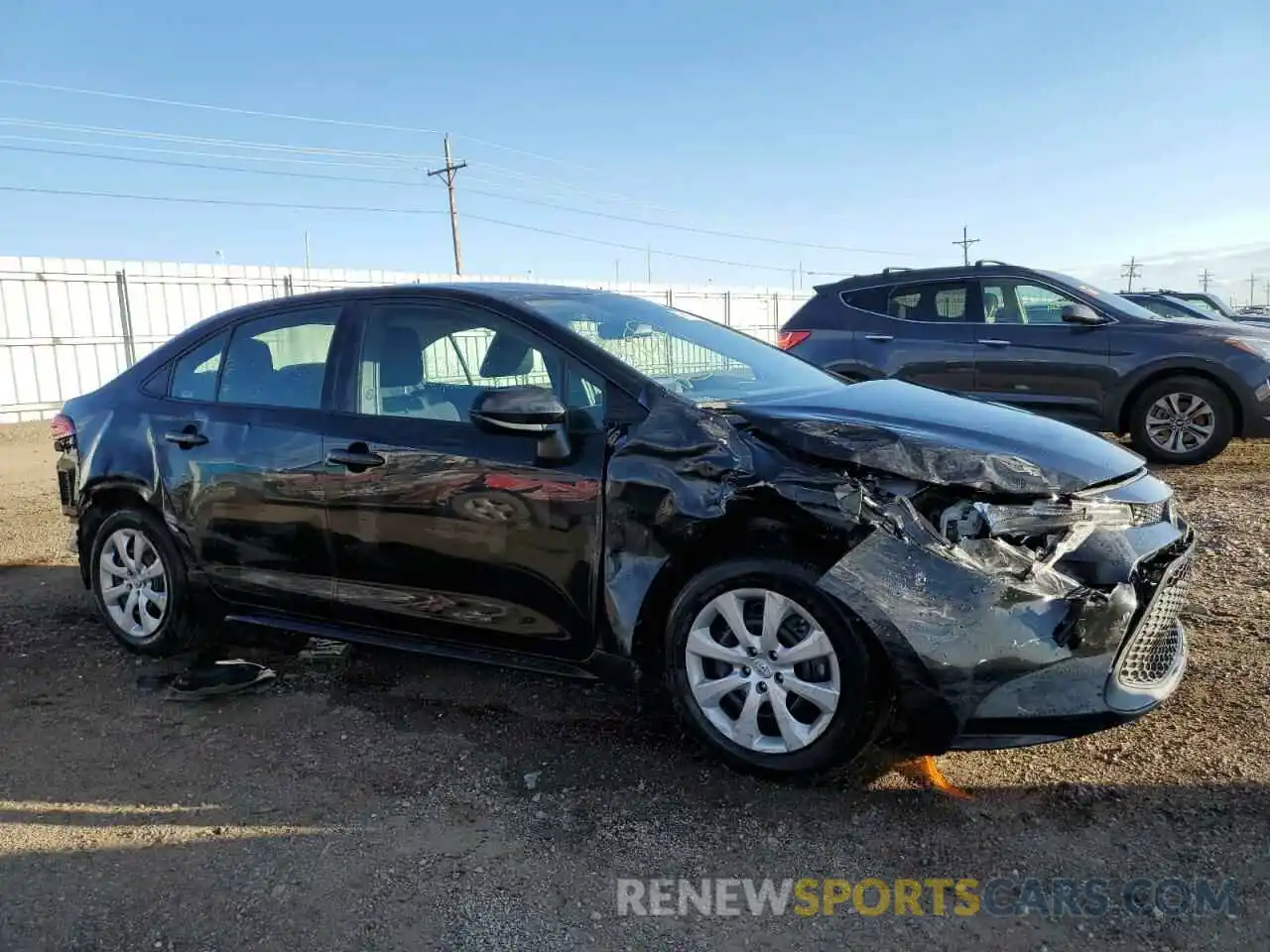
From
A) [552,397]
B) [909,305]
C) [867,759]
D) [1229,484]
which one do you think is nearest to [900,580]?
[867,759]

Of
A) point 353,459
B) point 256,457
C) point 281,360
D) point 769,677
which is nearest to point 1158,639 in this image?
point 769,677

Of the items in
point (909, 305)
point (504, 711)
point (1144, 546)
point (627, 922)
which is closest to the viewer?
point (627, 922)

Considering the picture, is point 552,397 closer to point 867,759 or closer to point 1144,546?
point 867,759

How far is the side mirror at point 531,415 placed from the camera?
3.24m

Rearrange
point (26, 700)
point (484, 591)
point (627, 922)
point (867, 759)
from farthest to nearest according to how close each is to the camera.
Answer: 1. point (26, 700)
2. point (484, 591)
3. point (867, 759)
4. point (627, 922)

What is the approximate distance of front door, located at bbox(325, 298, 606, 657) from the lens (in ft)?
10.9

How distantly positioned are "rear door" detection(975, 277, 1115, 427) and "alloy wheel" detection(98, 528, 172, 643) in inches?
268

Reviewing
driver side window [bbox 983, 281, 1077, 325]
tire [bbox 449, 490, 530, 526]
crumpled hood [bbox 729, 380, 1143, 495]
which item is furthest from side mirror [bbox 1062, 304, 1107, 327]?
tire [bbox 449, 490, 530, 526]

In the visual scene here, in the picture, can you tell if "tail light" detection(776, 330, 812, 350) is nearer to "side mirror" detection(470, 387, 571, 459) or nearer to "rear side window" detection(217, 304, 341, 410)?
"rear side window" detection(217, 304, 341, 410)

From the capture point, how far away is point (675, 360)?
3.78 m

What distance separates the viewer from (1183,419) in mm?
7969

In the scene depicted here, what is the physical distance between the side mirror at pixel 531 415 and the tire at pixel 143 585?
6.54ft

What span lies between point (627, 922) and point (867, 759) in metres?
1.17

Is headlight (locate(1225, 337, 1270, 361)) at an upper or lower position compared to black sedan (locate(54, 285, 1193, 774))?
upper
